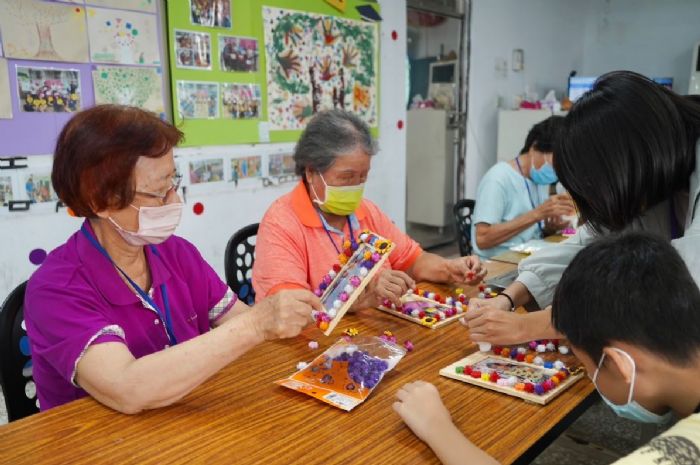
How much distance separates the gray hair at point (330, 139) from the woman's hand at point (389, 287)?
0.51m

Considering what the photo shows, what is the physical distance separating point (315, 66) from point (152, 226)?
308cm

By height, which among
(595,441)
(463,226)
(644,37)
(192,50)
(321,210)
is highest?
(644,37)

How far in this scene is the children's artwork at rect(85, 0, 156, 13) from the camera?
10.00 ft

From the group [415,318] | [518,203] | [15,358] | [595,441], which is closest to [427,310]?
[415,318]

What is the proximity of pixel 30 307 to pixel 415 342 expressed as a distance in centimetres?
107

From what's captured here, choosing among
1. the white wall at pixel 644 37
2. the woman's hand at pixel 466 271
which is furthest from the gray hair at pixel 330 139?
the white wall at pixel 644 37

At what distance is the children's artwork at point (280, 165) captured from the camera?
4105 millimetres

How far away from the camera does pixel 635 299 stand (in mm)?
1039

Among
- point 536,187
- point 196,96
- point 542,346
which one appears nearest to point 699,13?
point 536,187

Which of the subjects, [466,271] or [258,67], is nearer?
[466,271]

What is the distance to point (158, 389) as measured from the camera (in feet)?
4.12

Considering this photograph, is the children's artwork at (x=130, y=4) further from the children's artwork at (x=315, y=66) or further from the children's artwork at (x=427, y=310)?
the children's artwork at (x=427, y=310)

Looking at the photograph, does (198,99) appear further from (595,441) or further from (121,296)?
(595,441)

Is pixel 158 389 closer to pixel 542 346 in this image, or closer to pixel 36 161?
pixel 542 346
